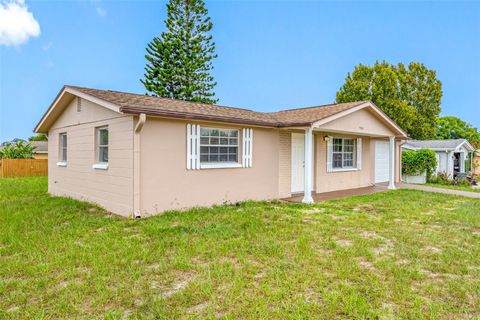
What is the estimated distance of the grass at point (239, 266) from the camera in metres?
3.01

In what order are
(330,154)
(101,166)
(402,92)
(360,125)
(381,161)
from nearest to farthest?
1. (101,166)
2. (360,125)
3. (330,154)
4. (381,161)
5. (402,92)

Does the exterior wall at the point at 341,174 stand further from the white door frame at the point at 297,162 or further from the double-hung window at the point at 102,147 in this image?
the double-hung window at the point at 102,147

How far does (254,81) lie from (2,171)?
58.9ft

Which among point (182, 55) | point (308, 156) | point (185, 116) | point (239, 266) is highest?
point (182, 55)

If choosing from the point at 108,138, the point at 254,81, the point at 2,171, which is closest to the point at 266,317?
the point at 108,138

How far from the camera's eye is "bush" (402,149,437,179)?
1606 centimetres

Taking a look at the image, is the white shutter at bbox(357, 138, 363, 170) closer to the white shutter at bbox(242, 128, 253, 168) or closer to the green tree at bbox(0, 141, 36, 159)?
the white shutter at bbox(242, 128, 253, 168)

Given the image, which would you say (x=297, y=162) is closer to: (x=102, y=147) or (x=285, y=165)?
(x=285, y=165)

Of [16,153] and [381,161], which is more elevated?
[16,153]

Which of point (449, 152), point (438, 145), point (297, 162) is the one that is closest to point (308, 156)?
point (297, 162)

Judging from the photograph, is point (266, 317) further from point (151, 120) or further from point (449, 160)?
point (449, 160)

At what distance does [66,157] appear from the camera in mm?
10562

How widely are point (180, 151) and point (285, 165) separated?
4.06m

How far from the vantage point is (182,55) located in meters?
25.1
